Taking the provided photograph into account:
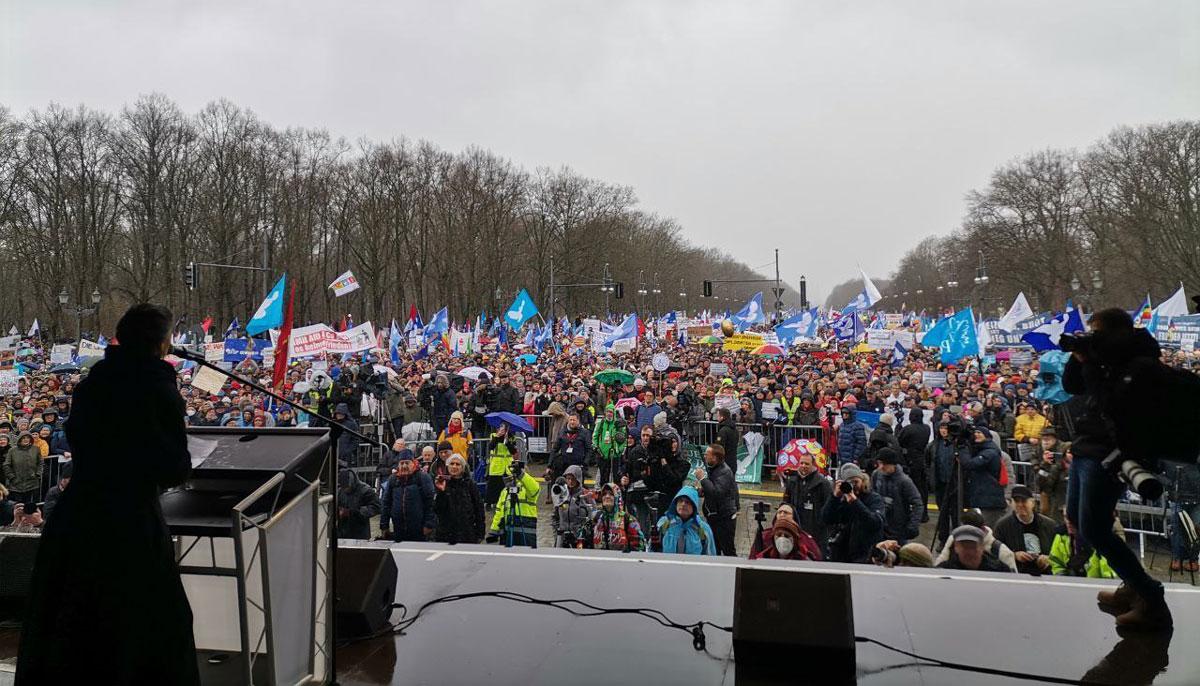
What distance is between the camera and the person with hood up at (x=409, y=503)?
8.93m

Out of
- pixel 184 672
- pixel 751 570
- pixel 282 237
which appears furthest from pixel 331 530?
pixel 282 237

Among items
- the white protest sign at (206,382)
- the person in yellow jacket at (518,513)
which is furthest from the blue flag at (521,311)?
the person in yellow jacket at (518,513)

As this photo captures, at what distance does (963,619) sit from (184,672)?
409 centimetres

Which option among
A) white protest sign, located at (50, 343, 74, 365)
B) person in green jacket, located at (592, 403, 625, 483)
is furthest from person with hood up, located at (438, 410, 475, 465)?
white protest sign, located at (50, 343, 74, 365)

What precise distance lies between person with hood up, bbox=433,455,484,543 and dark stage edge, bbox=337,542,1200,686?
3.05m

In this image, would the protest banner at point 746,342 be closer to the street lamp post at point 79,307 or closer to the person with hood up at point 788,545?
the person with hood up at point 788,545

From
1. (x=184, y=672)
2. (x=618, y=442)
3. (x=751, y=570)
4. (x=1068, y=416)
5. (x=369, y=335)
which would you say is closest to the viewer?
(x=184, y=672)

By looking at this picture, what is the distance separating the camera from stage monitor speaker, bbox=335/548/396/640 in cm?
432

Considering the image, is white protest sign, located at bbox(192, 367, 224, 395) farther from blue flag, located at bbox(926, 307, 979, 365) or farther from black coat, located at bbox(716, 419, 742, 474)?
blue flag, located at bbox(926, 307, 979, 365)

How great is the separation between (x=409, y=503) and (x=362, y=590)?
15.5 ft

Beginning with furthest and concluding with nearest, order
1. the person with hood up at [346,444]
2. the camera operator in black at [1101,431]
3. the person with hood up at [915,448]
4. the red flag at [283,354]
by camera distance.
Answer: the person with hood up at [346,444] → the red flag at [283,354] → the person with hood up at [915,448] → the camera operator in black at [1101,431]

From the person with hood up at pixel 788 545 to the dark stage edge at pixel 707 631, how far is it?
30.1 inches

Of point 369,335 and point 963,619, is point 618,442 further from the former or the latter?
point 369,335

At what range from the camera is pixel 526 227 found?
60938 mm
